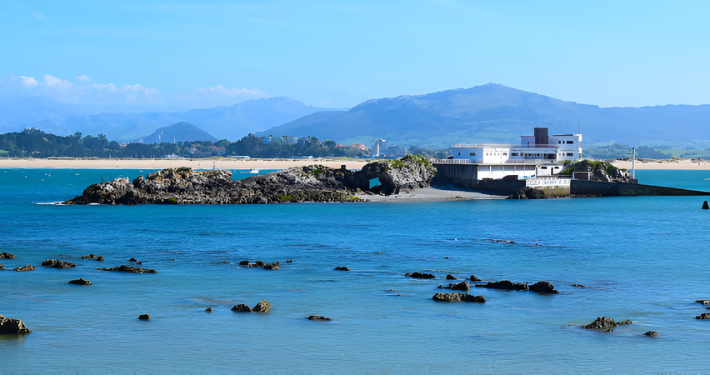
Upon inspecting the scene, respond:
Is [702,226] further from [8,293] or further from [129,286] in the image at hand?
[8,293]

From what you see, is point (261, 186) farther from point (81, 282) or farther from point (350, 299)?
point (350, 299)

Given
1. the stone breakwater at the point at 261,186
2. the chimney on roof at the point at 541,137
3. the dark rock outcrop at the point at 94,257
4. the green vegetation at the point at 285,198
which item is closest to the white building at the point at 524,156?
the chimney on roof at the point at 541,137

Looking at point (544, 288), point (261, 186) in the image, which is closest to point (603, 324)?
point (544, 288)

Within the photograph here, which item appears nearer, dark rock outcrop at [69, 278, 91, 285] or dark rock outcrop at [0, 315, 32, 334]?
dark rock outcrop at [0, 315, 32, 334]

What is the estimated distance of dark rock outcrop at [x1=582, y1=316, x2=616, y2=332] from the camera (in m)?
20.2

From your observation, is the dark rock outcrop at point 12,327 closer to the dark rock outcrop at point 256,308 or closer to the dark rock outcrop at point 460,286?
the dark rock outcrop at point 256,308

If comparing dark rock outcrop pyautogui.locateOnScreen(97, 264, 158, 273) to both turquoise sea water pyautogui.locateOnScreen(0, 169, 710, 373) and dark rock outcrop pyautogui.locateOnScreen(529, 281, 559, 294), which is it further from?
dark rock outcrop pyautogui.locateOnScreen(529, 281, 559, 294)

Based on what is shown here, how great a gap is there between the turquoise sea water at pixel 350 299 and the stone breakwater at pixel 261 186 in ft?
54.3

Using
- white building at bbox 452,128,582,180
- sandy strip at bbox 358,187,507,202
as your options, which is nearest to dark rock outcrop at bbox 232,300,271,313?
sandy strip at bbox 358,187,507,202

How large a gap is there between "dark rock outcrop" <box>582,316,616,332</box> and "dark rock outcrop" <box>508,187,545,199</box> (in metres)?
55.5

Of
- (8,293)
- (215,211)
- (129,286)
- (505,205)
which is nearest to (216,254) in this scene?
(129,286)

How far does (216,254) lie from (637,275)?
19.7 metres

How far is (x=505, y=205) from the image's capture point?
6856 centimetres

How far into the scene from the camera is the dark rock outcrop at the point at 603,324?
66.4 ft
